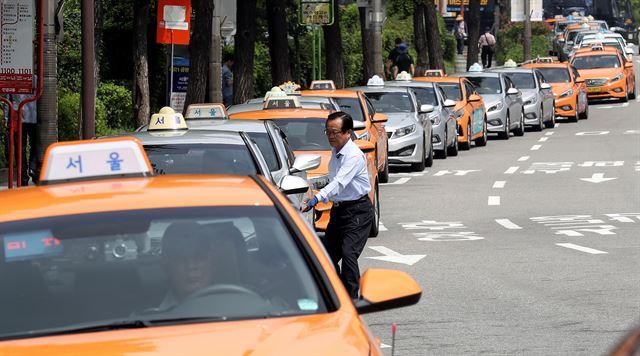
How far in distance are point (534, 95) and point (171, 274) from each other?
1401 inches

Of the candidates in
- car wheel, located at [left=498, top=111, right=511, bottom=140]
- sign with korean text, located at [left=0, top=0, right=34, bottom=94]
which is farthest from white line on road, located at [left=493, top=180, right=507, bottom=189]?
car wheel, located at [left=498, top=111, right=511, bottom=140]

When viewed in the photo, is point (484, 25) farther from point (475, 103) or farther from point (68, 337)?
point (68, 337)

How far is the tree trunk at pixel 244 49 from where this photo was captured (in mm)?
35625

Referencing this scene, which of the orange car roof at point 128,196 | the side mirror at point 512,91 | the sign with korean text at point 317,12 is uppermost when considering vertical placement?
the sign with korean text at point 317,12

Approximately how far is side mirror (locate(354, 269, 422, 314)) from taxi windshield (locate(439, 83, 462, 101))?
28.4m

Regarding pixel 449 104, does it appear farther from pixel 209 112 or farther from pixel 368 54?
pixel 368 54

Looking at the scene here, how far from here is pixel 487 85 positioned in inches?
1531

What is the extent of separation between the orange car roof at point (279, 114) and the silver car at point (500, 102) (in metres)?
18.3

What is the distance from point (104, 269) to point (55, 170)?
111 cm

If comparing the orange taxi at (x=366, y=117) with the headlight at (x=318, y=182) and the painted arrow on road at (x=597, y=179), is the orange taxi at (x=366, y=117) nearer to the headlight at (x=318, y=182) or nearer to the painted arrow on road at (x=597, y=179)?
the painted arrow on road at (x=597, y=179)

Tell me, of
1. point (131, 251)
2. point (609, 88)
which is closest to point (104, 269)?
point (131, 251)

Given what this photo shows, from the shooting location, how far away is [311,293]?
597cm

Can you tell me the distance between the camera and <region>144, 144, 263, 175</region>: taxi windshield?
12.2 m

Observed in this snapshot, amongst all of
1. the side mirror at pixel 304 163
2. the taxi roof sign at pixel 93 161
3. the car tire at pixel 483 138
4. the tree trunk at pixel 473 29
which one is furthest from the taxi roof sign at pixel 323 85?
the tree trunk at pixel 473 29
